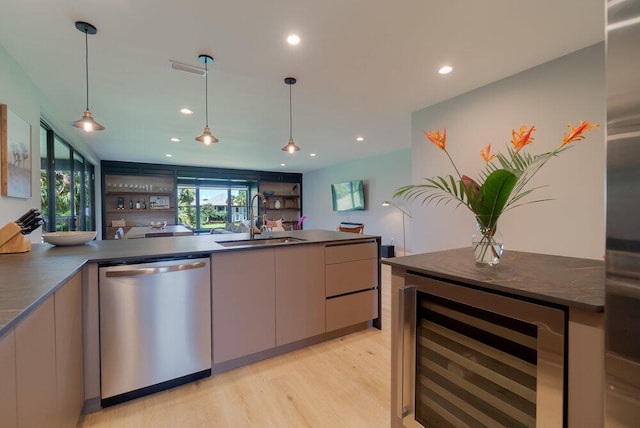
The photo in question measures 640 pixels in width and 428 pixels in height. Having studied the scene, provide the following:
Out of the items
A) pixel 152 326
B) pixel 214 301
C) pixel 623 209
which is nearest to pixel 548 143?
pixel 623 209

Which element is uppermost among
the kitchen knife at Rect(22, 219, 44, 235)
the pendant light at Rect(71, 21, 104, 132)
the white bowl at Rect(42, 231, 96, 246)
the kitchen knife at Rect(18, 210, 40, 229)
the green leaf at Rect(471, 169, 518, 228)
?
the pendant light at Rect(71, 21, 104, 132)

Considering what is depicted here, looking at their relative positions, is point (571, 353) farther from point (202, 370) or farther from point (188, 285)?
point (202, 370)

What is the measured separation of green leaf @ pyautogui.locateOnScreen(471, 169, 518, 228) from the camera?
3.48ft

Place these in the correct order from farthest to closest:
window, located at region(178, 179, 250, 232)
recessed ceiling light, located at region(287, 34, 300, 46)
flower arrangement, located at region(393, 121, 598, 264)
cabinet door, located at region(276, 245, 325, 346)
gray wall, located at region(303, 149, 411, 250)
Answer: window, located at region(178, 179, 250, 232), gray wall, located at region(303, 149, 411, 250), cabinet door, located at region(276, 245, 325, 346), recessed ceiling light, located at region(287, 34, 300, 46), flower arrangement, located at region(393, 121, 598, 264)

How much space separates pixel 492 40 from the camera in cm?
216

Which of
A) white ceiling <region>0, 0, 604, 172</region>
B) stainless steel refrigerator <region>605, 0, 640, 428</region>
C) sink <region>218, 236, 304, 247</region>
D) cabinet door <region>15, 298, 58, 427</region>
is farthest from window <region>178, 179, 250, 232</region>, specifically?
stainless steel refrigerator <region>605, 0, 640, 428</region>

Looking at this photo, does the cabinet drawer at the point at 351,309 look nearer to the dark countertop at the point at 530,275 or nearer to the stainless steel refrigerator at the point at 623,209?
the dark countertop at the point at 530,275

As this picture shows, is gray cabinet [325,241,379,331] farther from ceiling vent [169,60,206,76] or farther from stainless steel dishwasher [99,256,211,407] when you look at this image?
ceiling vent [169,60,206,76]

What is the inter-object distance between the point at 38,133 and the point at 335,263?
128 inches

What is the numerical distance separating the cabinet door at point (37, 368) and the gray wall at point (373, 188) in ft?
19.2

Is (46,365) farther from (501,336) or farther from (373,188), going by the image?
(373,188)

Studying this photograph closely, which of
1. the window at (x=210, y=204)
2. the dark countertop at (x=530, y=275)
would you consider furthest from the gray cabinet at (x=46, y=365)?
the window at (x=210, y=204)

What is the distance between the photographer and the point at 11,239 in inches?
69.2

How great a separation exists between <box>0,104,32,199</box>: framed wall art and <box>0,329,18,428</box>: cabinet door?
2.07 m
